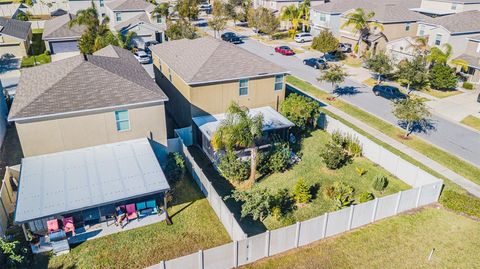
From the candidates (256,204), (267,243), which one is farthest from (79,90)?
(267,243)

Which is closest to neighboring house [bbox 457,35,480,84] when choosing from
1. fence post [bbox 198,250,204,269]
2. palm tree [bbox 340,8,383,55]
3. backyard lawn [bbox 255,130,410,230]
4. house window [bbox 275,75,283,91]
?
palm tree [bbox 340,8,383,55]

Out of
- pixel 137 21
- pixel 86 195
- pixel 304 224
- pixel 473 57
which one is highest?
pixel 137 21

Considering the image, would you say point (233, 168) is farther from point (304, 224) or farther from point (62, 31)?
point (62, 31)

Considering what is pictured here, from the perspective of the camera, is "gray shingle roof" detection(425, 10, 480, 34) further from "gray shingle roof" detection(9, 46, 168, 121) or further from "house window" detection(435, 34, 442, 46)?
"gray shingle roof" detection(9, 46, 168, 121)

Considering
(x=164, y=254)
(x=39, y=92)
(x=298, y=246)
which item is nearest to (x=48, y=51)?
(x=39, y=92)

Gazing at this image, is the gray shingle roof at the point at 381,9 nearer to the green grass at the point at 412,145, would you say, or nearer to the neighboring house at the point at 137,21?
the green grass at the point at 412,145
